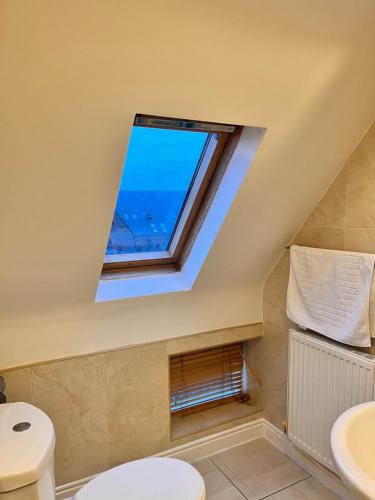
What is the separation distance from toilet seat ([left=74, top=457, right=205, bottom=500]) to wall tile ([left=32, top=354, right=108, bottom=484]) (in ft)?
1.21

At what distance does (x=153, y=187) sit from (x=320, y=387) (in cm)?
131

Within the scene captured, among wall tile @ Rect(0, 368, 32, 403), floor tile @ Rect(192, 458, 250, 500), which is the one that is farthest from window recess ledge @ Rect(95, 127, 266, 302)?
floor tile @ Rect(192, 458, 250, 500)

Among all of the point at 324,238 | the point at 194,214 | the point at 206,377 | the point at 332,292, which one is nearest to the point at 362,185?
the point at 324,238

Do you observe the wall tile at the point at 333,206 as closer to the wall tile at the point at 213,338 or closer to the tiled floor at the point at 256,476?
the wall tile at the point at 213,338

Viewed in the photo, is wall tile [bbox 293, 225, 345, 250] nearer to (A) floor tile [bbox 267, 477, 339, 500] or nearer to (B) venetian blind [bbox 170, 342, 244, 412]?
(B) venetian blind [bbox 170, 342, 244, 412]

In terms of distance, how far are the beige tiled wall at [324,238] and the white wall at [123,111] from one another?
0.23ft

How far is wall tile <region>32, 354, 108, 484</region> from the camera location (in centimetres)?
171

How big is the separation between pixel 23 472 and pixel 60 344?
2.38ft

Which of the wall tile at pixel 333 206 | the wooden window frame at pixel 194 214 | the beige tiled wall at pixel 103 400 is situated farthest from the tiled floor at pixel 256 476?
the wall tile at pixel 333 206

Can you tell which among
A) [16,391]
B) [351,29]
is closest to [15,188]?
[16,391]

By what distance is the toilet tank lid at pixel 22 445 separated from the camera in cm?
103

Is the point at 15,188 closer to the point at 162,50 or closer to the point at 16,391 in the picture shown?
the point at 162,50

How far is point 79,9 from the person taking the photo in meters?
0.86

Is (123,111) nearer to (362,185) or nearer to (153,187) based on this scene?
(153,187)
